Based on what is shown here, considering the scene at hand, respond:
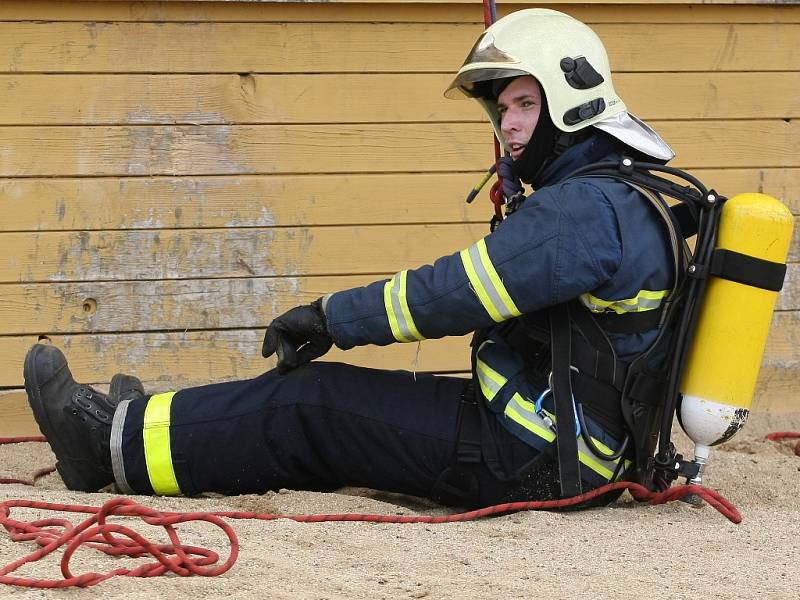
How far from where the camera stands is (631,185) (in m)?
3.39

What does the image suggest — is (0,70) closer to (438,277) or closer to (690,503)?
(438,277)

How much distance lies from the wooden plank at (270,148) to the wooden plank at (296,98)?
4 cm

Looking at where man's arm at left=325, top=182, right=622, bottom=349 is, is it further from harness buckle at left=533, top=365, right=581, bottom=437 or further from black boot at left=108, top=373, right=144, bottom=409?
black boot at left=108, top=373, right=144, bottom=409

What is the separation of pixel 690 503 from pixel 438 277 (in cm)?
114

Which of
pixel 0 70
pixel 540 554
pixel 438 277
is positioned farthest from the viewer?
pixel 0 70

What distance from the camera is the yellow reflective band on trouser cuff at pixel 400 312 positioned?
3.36 meters

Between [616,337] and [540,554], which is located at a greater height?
[616,337]

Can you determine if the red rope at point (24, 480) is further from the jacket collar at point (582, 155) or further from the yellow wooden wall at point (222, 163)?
the jacket collar at point (582, 155)

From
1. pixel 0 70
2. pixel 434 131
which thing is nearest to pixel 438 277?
pixel 434 131

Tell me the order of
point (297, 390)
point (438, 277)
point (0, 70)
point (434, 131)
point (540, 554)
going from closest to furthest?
point (540, 554), point (438, 277), point (297, 390), point (0, 70), point (434, 131)

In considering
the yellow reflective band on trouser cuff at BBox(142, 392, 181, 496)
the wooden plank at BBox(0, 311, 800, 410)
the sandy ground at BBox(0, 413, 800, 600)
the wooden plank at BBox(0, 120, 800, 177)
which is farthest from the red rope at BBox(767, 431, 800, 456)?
the yellow reflective band on trouser cuff at BBox(142, 392, 181, 496)

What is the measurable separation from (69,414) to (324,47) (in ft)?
6.81

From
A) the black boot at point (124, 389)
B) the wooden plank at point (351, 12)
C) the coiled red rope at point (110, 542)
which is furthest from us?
Answer: the wooden plank at point (351, 12)

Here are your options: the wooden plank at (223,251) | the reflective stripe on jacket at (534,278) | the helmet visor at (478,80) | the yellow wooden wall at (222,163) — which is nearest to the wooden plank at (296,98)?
the yellow wooden wall at (222,163)
